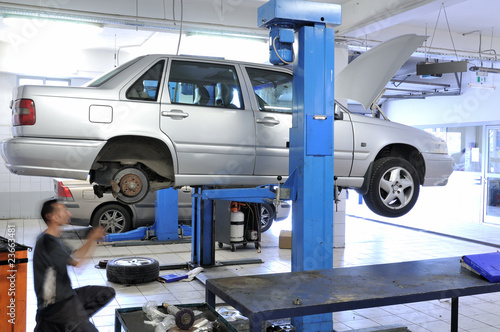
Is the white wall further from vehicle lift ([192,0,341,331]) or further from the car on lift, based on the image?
vehicle lift ([192,0,341,331])

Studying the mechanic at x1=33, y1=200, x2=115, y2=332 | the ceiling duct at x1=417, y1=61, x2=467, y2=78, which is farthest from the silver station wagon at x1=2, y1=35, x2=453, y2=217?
the ceiling duct at x1=417, y1=61, x2=467, y2=78

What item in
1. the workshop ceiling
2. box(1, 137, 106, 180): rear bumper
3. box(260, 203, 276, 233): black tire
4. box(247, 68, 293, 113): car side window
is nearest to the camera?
box(1, 137, 106, 180): rear bumper

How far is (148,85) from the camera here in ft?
13.0

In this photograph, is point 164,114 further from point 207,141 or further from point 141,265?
point 141,265

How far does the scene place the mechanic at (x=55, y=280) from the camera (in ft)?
8.71

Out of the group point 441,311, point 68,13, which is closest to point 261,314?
point 441,311

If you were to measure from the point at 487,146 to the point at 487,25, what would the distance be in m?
3.71

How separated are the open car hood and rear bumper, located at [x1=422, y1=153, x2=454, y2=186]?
1100 mm

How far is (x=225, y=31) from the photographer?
22.5 ft

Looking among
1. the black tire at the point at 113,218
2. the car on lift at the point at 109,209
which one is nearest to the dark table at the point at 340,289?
the car on lift at the point at 109,209

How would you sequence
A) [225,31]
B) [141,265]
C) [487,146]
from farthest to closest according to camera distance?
[487,146] → [225,31] → [141,265]

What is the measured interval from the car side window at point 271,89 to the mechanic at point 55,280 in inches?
80.4

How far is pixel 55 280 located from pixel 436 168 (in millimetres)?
3840

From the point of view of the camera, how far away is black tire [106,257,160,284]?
5418 mm
